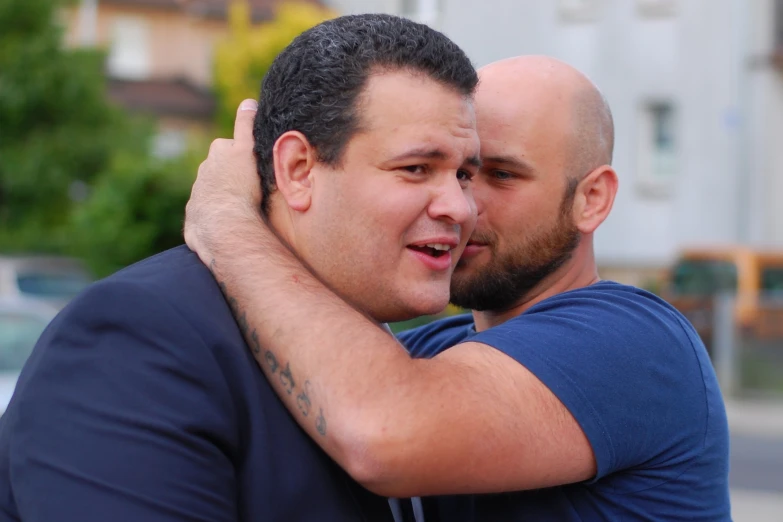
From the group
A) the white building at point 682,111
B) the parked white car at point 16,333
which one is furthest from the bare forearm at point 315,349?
the white building at point 682,111

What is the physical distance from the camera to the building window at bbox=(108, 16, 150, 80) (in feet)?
140

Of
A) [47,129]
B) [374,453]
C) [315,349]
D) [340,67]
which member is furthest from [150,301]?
[47,129]

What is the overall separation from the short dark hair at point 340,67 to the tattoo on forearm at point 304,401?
498 millimetres

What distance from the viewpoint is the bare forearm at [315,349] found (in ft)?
7.32

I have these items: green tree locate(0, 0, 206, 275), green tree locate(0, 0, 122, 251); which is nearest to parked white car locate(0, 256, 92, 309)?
green tree locate(0, 0, 206, 275)

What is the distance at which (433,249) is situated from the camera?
257 centimetres

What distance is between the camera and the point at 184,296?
219 centimetres

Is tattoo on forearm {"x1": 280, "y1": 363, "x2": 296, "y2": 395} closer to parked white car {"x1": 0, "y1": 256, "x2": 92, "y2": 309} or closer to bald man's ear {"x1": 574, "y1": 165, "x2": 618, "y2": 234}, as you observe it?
bald man's ear {"x1": 574, "y1": 165, "x2": 618, "y2": 234}

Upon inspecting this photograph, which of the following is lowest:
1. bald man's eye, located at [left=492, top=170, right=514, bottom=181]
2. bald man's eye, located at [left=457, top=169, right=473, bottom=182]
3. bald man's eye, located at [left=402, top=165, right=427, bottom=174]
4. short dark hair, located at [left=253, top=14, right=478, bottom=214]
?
bald man's eye, located at [left=492, top=170, right=514, bottom=181]

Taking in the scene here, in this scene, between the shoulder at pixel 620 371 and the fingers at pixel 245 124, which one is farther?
the fingers at pixel 245 124

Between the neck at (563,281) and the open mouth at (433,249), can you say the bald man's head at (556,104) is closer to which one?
the neck at (563,281)

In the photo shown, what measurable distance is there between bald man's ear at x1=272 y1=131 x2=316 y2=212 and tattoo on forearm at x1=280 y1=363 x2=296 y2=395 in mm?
400

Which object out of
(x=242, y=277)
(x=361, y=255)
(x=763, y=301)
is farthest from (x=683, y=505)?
(x=763, y=301)

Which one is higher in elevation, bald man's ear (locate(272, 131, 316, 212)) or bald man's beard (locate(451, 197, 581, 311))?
bald man's ear (locate(272, 131, 316, 212))
